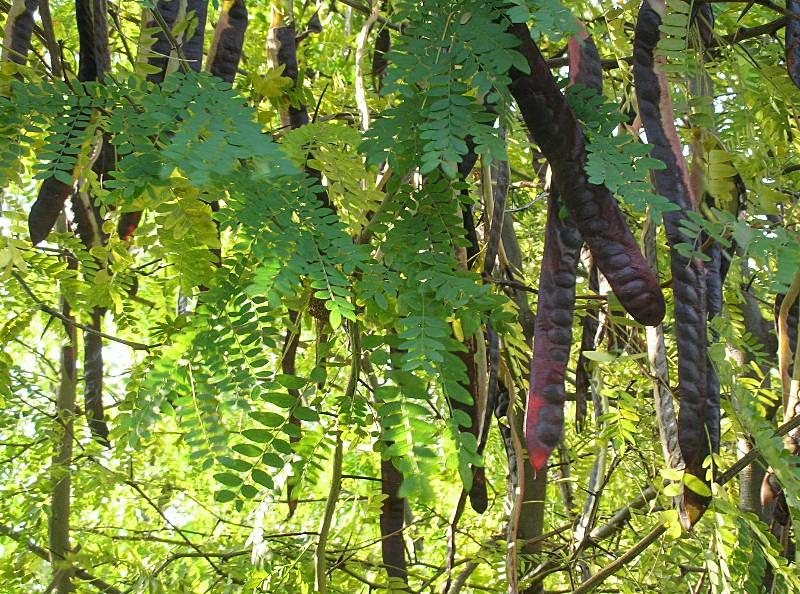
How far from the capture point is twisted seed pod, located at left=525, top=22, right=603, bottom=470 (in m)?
1.04

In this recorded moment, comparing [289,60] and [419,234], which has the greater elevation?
[289,60]

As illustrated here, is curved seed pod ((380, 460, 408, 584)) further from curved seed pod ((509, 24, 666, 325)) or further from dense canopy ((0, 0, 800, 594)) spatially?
curved seed pod ((509, 24, 666, 325))

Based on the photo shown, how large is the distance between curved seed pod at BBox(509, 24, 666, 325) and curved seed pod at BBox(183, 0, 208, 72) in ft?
2.71

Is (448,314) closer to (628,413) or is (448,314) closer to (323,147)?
(323,147)

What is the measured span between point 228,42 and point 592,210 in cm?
87

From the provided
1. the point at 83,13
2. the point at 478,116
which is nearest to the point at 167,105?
the point at 478,116

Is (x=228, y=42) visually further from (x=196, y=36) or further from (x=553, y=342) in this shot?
(x=553, y=342)

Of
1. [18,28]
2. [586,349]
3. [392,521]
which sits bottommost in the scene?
[392,521]

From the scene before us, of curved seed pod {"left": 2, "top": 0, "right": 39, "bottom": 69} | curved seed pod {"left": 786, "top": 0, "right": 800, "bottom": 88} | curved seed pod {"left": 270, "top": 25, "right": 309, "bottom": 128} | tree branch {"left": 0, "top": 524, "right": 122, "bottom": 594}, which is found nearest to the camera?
curved seed pod {"left": 786, "top": 0, "right": 800, "bottom": 88}

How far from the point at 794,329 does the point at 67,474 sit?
228 centimetres

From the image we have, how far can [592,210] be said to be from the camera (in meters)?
0.95

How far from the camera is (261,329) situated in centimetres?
103

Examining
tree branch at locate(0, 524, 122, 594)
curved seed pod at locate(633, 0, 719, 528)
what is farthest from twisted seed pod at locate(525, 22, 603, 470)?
tree branch at locate(0, 524, 122, 594)

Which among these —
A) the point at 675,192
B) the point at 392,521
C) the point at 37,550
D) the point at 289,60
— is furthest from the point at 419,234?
the point at 37,550
